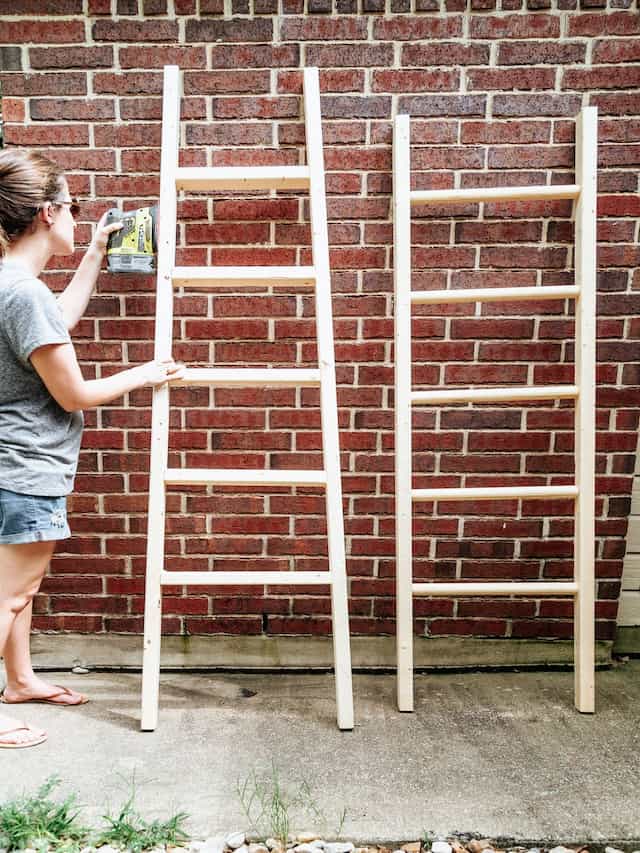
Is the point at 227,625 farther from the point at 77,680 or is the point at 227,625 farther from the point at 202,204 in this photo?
the point at 202,204

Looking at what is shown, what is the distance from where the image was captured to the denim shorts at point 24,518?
1.87 meters

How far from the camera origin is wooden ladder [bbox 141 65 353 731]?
2043mm

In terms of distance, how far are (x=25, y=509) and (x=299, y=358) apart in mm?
1027

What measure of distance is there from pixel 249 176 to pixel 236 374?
63 cm

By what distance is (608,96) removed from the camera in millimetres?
2182

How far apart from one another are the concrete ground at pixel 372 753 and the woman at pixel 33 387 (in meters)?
0.27

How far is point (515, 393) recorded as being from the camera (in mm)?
2148

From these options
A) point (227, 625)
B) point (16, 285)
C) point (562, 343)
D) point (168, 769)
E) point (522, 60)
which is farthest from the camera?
point (227, 625)

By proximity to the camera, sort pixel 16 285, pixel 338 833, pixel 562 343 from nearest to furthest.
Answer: pixel 338 833
pixel 16 285
pixel 562 343

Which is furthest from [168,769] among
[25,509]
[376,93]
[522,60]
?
[522,60]

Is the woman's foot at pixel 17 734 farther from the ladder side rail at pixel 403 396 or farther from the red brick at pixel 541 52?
the red brick at pixel 541 52

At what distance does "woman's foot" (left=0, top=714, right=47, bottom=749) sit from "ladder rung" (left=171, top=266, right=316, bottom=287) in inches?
58.1

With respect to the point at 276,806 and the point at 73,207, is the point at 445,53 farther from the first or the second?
the point at 276,806

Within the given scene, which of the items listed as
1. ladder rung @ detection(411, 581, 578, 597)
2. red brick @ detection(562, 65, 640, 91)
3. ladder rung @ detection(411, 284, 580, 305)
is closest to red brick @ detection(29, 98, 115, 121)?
ladder rung @ detection(411, 284, 580, 305)
